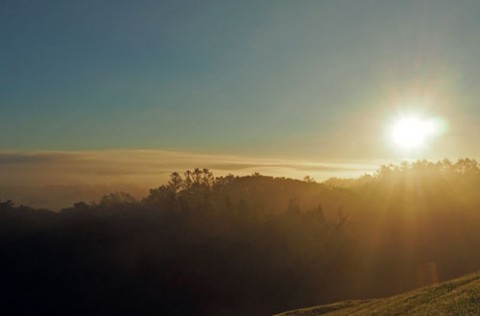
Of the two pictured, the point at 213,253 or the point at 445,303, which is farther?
the point at 213,253

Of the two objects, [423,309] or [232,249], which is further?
[232,249]

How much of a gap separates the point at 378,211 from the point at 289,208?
38.6 meters

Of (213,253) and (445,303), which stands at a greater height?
(445,303)

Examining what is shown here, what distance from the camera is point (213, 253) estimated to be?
14000 centimetres

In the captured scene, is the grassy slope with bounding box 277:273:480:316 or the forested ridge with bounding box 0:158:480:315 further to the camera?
the forested ridge with bounding box 0:158:480:315

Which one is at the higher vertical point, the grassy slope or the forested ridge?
the grassy slope

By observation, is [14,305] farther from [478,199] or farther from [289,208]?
[478,199]

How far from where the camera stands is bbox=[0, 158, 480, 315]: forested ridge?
12012 centimetres

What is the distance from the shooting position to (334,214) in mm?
199875

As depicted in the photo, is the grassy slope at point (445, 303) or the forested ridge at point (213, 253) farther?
the forested ridge at point (213, 253)

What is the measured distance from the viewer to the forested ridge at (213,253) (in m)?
120

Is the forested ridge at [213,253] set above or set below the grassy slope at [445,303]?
below

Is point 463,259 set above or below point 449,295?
below

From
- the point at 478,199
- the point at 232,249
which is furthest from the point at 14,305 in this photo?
the point at 478,199
